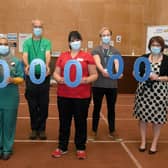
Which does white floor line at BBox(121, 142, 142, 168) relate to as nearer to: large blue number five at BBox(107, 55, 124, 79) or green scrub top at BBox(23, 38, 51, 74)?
large blue number five at BBox(107, 55, 124, 79)

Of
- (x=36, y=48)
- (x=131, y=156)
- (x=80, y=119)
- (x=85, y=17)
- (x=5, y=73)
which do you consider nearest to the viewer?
(x=5, y=73)

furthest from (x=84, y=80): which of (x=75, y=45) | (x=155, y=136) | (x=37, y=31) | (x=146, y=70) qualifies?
(x=155, y=136)

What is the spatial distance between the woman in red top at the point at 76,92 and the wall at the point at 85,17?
6.72 metres

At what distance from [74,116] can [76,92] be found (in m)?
0.33

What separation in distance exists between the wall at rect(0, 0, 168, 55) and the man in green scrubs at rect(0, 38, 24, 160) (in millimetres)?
6742

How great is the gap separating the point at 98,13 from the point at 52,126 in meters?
5.79

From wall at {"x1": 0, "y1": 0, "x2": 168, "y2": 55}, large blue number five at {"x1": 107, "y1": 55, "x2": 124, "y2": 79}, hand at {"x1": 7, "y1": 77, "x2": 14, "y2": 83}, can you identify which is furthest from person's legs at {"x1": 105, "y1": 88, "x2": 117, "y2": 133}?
wall at {"x1": 0, "y1": 0, "x2": 168, "y2": 55}

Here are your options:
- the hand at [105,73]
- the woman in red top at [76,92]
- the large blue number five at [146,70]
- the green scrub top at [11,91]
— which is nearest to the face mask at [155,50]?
the large blue number five at [146,70]

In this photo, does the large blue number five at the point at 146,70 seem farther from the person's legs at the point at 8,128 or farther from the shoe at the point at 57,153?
the person's legs at the point at 8,128

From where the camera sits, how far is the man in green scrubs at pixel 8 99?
160 inches

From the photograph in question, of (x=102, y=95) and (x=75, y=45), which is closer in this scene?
(x=75, y=45)

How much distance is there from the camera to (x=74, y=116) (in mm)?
4328

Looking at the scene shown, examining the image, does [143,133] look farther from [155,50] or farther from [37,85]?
[37,85]

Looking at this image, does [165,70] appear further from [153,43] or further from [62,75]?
[62,75]
